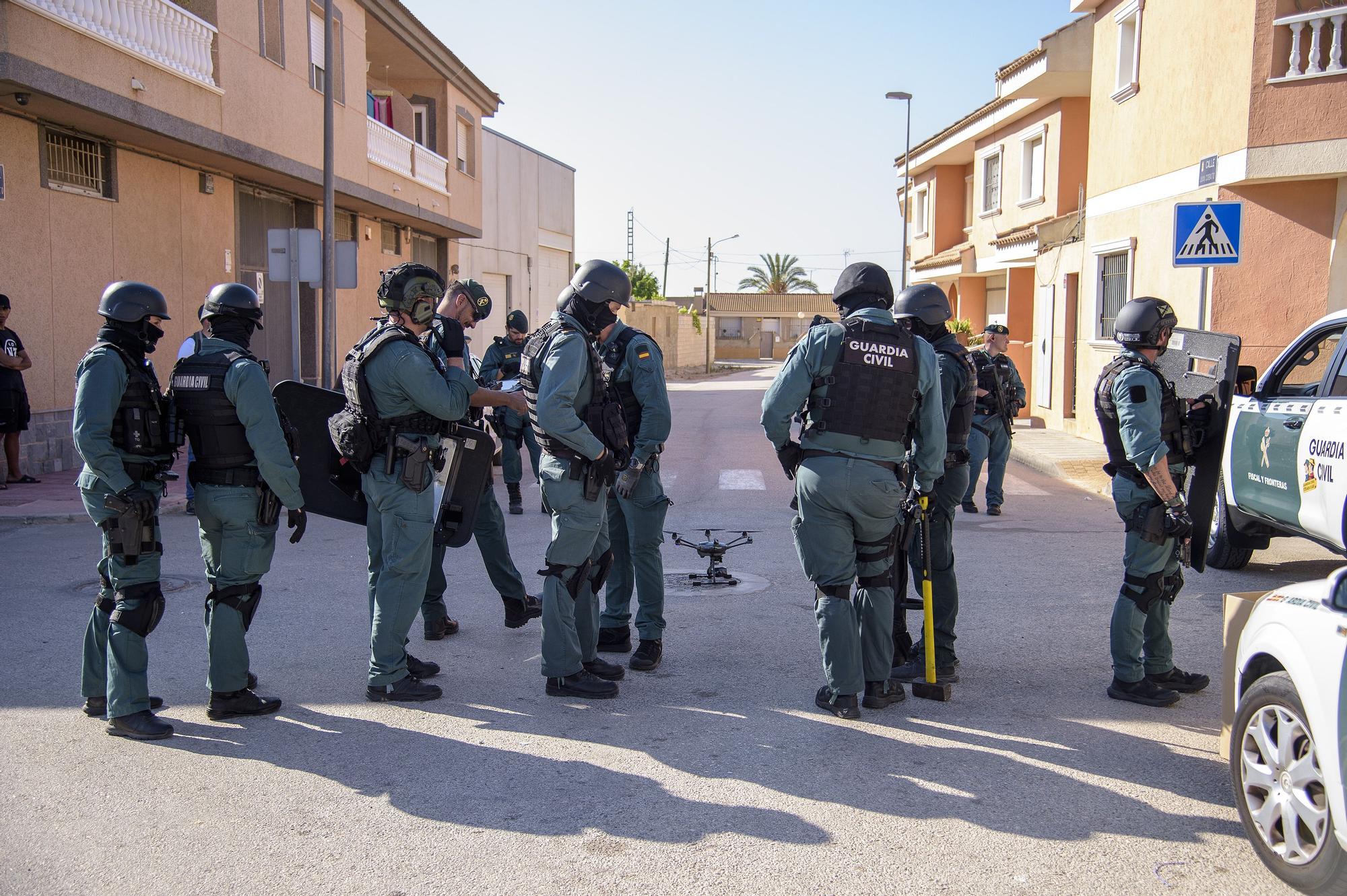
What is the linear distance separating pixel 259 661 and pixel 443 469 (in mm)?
1434

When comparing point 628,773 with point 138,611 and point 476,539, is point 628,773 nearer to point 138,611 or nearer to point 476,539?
point 138,611

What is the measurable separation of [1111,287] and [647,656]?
1384cm

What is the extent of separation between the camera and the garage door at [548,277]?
1339 inches

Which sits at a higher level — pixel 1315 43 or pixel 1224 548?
pixel 1315 43

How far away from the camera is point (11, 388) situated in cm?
1077

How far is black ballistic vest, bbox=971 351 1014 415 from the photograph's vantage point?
10352 mm

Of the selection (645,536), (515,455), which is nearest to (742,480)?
(515,455)

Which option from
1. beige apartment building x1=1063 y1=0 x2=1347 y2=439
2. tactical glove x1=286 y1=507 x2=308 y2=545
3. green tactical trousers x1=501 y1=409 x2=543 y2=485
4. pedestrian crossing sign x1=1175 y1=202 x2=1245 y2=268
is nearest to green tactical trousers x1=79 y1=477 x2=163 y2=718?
tactical glove x1=286 y1=507 x2=308 y2=545

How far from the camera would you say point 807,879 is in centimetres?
338

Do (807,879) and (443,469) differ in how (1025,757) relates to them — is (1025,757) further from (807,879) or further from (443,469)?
(443,469)

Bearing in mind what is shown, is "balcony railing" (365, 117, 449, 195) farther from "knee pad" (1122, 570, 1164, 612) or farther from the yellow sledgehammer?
"knee pad" (1122, 570, 1164, 612)

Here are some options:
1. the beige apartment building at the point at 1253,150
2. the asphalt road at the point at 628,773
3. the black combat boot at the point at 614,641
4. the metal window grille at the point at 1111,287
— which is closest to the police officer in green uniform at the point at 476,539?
the asphalt road at the point at 628,773

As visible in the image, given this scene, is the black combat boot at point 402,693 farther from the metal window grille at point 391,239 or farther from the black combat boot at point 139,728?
the metal window grille at point 391,239

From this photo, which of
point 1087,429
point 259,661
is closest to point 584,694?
point 259,661
